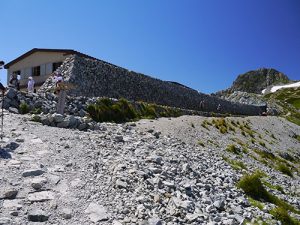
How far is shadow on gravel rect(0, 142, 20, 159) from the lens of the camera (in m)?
14.8

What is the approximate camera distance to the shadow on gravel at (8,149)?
48.6ft

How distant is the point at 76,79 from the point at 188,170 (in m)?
24.7

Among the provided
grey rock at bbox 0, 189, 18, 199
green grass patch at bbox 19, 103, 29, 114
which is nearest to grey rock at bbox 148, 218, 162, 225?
grey rock at bbox 0, 189, 18, 199

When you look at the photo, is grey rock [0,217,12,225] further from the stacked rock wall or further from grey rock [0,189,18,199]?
the stacked rock wall

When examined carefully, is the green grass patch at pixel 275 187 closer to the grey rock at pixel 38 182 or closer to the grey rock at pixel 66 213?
the grey rock at pixel 38 182

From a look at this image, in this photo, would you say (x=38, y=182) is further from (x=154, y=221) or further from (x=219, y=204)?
(x=219, y=204)

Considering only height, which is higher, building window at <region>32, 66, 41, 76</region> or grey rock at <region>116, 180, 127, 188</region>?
building window at <region>32, 66, 41, 76</region>

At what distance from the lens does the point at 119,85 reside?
48.2 m

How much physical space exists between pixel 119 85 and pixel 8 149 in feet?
109

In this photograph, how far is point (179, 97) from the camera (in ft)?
207

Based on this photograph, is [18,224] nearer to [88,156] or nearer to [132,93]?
[88,156]

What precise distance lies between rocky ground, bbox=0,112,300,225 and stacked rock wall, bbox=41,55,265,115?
18.2 metres

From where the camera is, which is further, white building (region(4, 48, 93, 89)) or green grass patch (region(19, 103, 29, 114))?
white building (region(4, 48, 93, 89))

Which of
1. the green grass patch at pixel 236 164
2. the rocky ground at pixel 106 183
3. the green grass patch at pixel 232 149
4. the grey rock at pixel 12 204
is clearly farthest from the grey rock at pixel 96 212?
the green grass patch at pixel 232 149
